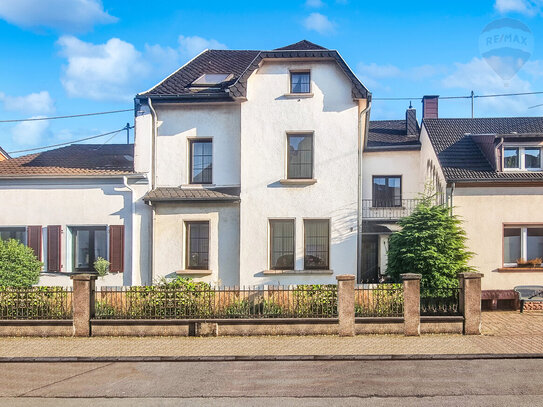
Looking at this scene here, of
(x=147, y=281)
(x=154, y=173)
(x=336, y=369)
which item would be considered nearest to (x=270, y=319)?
→ (x=336, y=369)

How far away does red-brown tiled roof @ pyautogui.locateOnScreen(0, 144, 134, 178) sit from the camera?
59.8 ft

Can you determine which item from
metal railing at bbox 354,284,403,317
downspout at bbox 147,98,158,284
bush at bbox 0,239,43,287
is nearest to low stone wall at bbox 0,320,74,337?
bush at bbox 0,239,43,287

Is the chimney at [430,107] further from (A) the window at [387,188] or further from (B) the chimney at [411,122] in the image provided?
(A) the window at [387,188]

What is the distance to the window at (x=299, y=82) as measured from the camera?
18062 millimetres

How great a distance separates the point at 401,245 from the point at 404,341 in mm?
3939

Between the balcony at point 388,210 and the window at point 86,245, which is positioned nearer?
the window at point 86,245

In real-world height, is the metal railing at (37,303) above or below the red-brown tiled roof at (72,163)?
below

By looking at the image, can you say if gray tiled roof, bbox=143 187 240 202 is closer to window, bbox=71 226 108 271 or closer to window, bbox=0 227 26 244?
window, bbox=71 226 108 271

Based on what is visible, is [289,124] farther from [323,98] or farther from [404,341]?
[404,341]

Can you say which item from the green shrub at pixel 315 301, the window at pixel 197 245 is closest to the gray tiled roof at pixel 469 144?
the green shrub at pixel 315 301

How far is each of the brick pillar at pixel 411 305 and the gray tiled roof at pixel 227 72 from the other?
6689mm

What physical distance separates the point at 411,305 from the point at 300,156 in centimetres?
676

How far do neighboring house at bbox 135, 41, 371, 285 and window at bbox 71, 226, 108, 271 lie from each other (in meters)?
1.89

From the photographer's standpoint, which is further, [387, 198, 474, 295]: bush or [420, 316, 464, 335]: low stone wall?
[387, 198, 474, 295]: bush
